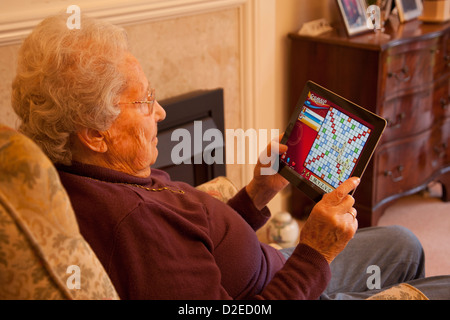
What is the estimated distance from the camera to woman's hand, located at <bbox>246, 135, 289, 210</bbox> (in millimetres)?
1402

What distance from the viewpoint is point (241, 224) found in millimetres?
1235

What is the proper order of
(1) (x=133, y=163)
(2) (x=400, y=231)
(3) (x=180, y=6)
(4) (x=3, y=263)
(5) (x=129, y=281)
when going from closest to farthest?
(4) (x=3, y=263) < (5) (x=129, y=281) < (1) (x=133, y=163) < (2) (x=400, y=231) < (3) (x=180, y=6)

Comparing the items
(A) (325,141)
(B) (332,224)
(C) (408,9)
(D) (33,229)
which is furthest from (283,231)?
(D) (33,229)

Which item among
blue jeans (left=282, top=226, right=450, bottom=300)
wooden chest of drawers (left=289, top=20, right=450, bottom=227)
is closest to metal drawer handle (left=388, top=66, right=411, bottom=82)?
wooden chest of drawers (left=289, top=20, right=450, bottom=227)

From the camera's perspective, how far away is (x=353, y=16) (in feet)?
7.52

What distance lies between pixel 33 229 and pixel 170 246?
1.06 feet

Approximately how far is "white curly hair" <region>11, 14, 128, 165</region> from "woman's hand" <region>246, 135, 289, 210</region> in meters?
0.46

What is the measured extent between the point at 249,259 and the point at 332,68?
1.33 meters

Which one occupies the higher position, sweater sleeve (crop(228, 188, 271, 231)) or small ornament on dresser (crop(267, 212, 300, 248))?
sweater sleeve (crop(228, 188, 271, 231))

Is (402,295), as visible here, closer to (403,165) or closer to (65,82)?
(65,82)

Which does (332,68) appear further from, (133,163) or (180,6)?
(133,163)

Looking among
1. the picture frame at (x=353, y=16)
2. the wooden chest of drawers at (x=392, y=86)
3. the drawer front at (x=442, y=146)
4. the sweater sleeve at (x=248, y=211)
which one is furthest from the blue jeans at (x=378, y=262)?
the drawer front at (x=442, y=146)

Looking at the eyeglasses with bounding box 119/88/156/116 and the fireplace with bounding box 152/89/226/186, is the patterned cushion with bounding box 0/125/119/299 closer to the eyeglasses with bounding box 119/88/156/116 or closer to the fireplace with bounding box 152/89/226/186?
the eyeglasses with bounding box 119/88/156/116
